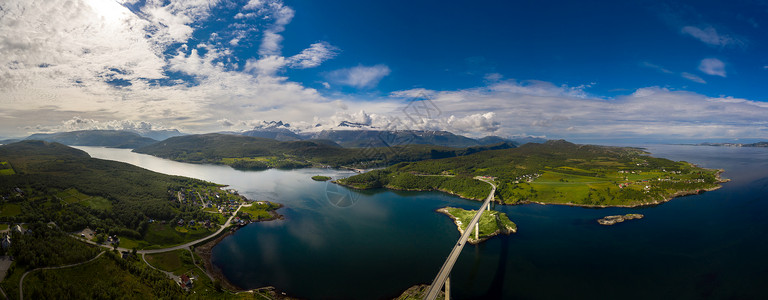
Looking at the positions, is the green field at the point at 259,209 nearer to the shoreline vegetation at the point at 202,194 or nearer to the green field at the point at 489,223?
the shoreline vegetation at the point at 202,194

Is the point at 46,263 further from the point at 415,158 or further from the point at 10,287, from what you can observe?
the point at 415,158

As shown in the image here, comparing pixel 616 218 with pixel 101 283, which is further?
pixel 616 218

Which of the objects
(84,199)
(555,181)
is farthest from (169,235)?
(555,181)

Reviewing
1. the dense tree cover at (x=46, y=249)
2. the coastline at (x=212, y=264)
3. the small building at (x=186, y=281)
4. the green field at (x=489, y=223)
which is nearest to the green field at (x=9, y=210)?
the dense tree cover at (x=46, y=249)

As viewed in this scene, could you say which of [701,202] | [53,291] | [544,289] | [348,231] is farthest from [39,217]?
[701,202]

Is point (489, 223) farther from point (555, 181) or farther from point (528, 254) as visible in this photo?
point (555, 181)

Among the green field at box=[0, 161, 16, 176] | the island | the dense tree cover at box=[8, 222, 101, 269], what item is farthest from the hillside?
the green field at box=[0, 161, 16, 176]
